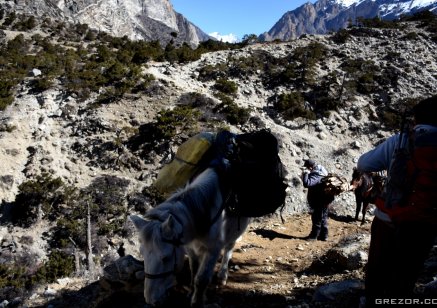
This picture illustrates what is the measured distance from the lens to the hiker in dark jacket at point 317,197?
7.29 m

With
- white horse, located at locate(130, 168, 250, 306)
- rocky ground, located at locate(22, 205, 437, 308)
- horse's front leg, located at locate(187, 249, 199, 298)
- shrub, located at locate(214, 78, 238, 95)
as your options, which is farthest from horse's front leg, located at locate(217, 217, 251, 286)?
shrub, located at locate(214, 78, 238, 95)

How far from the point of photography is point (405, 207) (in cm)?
257

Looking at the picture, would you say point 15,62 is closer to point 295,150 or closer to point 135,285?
point 295,150

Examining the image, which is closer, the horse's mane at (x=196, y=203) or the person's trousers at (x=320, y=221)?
the horse's mane at (x=196, y=203)

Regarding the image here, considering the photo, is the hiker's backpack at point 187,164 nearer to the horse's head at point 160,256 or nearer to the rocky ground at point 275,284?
the horse's head at point 160,256

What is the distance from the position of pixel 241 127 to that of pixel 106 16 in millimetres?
54470

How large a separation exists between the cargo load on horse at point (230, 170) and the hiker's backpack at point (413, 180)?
193 centimetres

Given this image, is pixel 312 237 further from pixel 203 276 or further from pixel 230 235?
pixel 203 276

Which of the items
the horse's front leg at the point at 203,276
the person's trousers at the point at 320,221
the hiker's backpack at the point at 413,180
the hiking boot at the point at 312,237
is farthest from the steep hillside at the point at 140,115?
the hiker's backpack at the point at 413,180

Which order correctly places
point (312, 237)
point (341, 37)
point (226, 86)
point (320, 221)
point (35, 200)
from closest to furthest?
1. point (320, 221)
2. point (312, 237)
3. point (35, 200)
4. point (226, 86)
5. point (341, 37)

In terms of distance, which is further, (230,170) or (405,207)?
(230,170)

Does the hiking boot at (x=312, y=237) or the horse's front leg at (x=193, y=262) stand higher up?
the horse's front leg at (x=193, y=262)

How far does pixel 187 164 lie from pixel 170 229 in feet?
4.30

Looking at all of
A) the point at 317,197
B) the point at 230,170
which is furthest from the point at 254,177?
the point at 317,197
